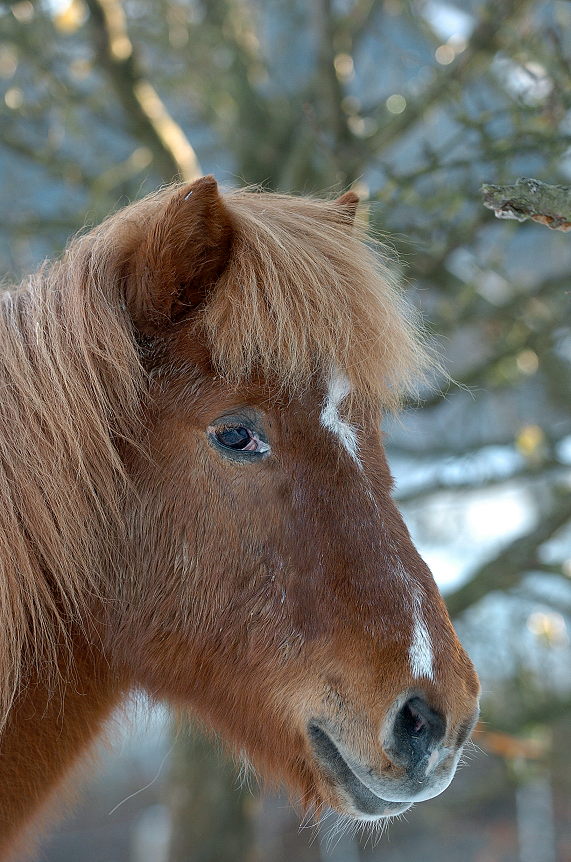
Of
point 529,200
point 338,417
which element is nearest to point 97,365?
point 338,417

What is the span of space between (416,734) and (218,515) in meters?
0.69

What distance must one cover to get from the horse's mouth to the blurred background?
0.66m

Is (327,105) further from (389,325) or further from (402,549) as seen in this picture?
(402,549)

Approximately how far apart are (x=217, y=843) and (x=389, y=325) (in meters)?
4.51

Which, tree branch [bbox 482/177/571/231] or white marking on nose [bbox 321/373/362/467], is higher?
tree branch [bbox 482/177/571/231]

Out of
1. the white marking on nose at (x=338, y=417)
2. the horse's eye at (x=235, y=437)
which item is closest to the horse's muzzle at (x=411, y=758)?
the white marking on nose at (x=338, y=417)

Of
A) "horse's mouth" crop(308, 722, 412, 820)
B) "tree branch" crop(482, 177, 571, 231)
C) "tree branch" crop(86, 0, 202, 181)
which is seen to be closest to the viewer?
"tree branch" crop(482, 177, 571, 231)

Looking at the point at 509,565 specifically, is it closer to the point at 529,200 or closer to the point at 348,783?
the point at 348,783

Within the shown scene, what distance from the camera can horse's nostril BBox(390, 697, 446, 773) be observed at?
187 centimetres

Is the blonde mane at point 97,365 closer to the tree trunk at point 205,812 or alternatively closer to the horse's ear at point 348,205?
the horse's ear at point 348,205

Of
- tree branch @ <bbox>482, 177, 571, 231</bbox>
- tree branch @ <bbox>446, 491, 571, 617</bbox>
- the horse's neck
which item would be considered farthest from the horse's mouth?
tree branch @ <bbox>446, 491, 571, 617</bbox>

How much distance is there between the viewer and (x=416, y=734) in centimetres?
188

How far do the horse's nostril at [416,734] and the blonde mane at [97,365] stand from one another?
804mm

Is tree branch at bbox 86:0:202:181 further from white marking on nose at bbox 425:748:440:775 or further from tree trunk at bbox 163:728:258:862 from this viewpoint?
tree trunk at bbox 163:728:258:862
